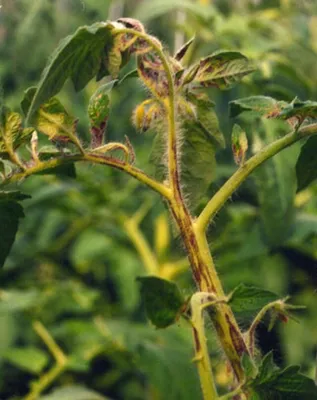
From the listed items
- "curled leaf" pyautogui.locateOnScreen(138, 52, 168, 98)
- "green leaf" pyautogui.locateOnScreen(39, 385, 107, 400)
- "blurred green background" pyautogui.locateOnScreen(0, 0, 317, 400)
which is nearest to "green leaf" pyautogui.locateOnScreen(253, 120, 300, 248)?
"blurred green background" pyautogui.locateOnScreen(0, 0, 317, 400)

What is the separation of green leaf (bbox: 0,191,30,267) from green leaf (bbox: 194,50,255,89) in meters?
0.13

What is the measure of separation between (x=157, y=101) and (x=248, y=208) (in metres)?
0.96

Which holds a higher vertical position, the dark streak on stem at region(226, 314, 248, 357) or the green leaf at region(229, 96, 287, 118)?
the green leaf at region(229, 96, 287, 118)

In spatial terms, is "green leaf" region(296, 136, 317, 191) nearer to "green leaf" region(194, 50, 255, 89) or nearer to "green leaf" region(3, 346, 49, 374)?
"green leaf" region(194, 50, 255, 89)

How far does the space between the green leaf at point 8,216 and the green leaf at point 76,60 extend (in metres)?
0.05

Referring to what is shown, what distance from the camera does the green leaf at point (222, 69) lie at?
586mm

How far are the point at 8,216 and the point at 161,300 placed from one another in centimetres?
12

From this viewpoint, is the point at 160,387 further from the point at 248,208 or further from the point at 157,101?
the point at 157,101

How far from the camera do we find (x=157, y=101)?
1.96ft

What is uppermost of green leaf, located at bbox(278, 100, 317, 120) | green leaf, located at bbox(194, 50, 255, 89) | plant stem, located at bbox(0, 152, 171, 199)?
green leaf, located at bbox(194, 50, 255, 89)

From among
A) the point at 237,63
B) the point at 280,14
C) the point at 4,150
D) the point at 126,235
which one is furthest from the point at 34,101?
the point at 280,14

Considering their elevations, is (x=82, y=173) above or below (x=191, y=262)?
below

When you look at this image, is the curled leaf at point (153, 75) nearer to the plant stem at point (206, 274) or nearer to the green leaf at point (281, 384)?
the plant stem at point (206, 274)

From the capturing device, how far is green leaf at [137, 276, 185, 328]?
1.79 ft
